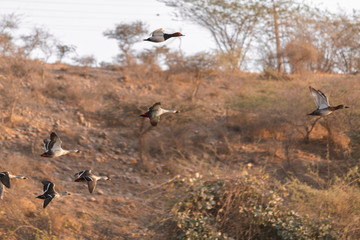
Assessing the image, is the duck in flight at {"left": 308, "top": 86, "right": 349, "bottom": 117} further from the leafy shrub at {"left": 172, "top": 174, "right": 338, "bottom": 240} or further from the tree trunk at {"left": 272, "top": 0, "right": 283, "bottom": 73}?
the tree trunk at {"left": 272, "top": 0, "right": 283, "bottom": 73}

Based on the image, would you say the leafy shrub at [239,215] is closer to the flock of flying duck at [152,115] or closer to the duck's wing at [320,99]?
the flock of flying duck at [152,115]

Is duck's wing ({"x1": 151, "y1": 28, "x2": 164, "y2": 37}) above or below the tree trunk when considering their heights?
above

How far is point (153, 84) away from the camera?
55.8 feet

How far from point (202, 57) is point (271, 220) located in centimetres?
1033

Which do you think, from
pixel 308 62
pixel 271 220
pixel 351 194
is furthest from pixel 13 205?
pixel 308 62

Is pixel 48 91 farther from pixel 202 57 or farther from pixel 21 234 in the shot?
pixel 21 234

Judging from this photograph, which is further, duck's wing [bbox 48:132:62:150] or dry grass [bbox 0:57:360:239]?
dry grass [bbox 0:57:360:239]

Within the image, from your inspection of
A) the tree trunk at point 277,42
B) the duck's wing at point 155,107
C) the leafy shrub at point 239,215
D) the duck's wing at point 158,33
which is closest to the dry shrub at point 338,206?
the leafy shrub at point 239,215

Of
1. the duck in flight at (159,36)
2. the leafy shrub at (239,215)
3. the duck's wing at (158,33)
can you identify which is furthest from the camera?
the leafy shrub at (239,215)

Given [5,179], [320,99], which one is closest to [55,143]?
[5,179]

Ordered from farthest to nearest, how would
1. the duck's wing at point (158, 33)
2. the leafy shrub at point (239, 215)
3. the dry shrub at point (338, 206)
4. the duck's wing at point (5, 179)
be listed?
the dry shrub at point (338, 206) < the leafy shrub at point (239, 215) < the duck's wing at point (158, 33) < the duck's wing at point (5, 179)

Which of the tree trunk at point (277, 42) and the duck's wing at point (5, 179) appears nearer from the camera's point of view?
the duck's wing at point (5, 179)

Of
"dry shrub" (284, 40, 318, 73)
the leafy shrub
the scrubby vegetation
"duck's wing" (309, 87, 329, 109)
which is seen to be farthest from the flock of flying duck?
"dry shrub" (284, 40, 318, 73)


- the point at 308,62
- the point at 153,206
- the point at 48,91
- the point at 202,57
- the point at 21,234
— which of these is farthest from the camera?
the point at 308,62
